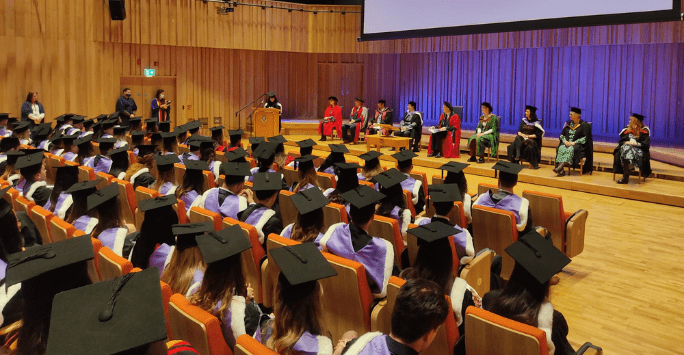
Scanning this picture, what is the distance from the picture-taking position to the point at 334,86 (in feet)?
59.7

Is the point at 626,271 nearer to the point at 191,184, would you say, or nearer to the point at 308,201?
the point at 308,201

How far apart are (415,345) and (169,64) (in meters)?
15.3

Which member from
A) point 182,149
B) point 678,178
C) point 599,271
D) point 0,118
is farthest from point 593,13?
point 0,118

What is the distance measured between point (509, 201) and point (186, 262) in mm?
2975

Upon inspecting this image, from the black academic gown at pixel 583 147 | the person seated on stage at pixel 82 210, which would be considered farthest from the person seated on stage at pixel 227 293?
the black academic gown at pixel 583 147

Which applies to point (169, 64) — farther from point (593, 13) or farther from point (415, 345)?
point (415, 345)

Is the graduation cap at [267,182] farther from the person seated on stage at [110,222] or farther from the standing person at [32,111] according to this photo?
the standing person at [32,111]

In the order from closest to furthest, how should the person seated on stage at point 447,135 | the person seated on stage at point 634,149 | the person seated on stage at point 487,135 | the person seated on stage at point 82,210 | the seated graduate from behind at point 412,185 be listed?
the person seated on stage at point 82,210 < the seated graduate from behind at point 412,185 < the person seated on stage at point 634,149 < the person seated on stage at point 487,135 < the person seated on stage at point 447,135

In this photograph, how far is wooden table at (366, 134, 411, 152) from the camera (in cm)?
1233

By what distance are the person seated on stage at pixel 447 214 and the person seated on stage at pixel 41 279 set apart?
2.05 meters

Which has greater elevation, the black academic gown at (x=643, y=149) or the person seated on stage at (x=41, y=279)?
the black academic gown at (x=643, y=149)

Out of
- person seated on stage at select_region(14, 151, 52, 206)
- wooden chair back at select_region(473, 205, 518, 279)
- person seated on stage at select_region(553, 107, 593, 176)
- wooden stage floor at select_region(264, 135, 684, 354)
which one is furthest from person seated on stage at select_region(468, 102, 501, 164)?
person seated on stage at select_region(14, 151, 52, 206)

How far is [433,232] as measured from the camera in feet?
10.4

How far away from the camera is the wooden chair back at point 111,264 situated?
2.86 metres
